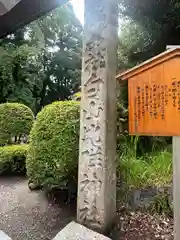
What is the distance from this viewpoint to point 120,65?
5074 millimetres

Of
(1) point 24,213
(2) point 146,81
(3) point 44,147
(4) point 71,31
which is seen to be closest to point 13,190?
(1) point 24,213

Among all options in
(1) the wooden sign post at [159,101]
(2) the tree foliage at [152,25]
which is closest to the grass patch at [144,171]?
(1) the wooden sign post at [159,101]

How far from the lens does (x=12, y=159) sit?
19.0 feet

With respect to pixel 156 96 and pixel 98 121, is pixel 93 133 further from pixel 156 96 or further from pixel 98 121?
pixel 156 96

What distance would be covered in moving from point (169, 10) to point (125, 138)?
2.44 metres

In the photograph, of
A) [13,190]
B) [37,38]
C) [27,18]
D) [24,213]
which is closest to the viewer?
[27,18]

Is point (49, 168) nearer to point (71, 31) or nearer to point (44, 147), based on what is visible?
point (44, 147)

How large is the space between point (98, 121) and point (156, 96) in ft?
2.67

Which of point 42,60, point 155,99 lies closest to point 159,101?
point 155,99

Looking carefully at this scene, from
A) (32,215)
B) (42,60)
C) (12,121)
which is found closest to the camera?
(32,215)

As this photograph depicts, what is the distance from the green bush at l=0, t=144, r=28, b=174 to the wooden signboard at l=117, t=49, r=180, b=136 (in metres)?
3.85

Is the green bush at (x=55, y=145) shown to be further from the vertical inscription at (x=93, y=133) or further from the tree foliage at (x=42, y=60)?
the tree foliage at (x=42, y=60)

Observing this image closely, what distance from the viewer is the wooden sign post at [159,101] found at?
83.6 inches

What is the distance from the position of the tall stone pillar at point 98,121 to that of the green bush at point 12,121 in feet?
13.4
